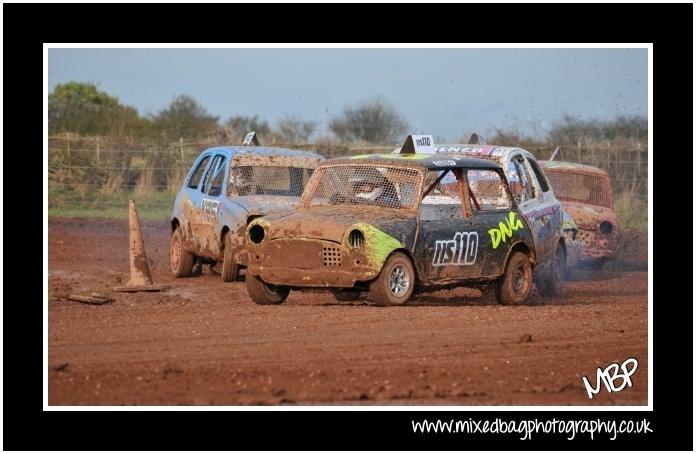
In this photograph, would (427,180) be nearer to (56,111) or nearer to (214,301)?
(214,301)

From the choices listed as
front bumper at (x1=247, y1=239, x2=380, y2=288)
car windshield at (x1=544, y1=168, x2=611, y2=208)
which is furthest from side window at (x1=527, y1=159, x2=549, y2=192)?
front bumper at (x1=247, y1=239, x2=380, y2=288)

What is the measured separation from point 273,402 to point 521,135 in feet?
70.4

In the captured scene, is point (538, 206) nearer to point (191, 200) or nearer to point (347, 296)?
point (347, 296)

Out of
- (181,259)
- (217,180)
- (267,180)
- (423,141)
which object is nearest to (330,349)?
(423,141)

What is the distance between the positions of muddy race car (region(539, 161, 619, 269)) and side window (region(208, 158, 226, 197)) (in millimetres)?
5264

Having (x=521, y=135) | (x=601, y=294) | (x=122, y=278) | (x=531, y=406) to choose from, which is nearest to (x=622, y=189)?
(x=521, y=135)

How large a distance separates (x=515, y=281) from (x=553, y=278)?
1429 mm

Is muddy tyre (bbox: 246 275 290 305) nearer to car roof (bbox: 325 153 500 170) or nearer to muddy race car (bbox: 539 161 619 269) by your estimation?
car roof (bbox: 325 153 500 170)

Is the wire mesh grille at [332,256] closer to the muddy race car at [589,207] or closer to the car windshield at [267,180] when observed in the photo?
the car windshield at [267,180]

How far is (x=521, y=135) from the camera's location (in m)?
29.9

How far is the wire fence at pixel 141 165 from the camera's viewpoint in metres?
29.0

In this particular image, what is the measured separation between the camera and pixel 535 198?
15562mm

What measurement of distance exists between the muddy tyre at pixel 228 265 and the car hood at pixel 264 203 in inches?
16.4

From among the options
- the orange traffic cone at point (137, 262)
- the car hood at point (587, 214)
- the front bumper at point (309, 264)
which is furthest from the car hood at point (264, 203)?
the car hood at point (587, 214)
